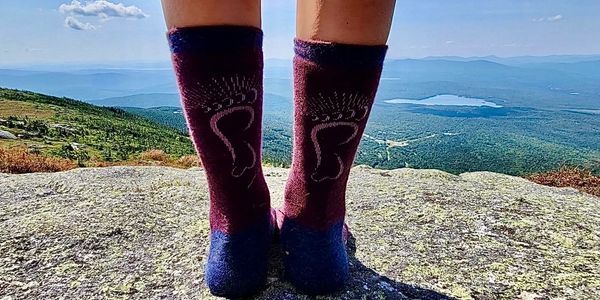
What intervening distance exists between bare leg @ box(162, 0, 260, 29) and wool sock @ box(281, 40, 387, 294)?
7.6 inches

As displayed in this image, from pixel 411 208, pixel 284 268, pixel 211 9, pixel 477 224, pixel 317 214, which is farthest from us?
pixel 411 208

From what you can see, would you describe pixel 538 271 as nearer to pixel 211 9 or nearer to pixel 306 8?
pixel 306 8

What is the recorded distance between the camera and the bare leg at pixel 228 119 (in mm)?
1260

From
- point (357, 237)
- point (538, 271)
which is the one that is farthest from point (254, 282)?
point (538, 271)

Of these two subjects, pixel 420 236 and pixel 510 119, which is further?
pixel 510 119

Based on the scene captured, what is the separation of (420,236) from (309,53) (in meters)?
1.27

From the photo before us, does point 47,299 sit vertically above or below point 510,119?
above

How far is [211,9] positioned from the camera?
1247mm

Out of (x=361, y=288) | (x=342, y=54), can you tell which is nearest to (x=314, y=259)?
(x=361, y=288)

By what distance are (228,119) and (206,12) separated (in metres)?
0.31

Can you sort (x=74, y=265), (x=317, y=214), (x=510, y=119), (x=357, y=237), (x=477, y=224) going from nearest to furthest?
(x=317, y=214)
(x=74, y=265)
(x=357, y=237)
(x=477, y=224)
(x=510, y=119)

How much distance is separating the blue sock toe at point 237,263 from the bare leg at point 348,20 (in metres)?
0.73

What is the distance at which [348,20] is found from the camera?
1.25 m

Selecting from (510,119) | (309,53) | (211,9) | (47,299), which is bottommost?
(510,119)
